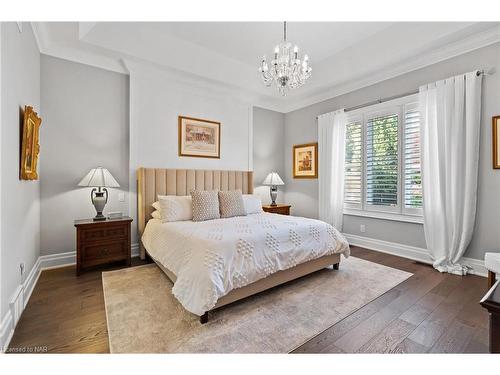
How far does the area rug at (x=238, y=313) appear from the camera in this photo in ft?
5.51

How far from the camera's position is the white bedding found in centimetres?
192

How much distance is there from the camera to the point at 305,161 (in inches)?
203

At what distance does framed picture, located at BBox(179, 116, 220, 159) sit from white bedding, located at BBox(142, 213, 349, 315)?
1.64 metres

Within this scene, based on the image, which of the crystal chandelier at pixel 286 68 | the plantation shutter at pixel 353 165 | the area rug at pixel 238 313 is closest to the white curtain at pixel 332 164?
the plantation shutter at pixel 353 165

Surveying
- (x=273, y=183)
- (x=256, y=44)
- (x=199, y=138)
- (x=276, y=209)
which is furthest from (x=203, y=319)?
(x=256, y=44)

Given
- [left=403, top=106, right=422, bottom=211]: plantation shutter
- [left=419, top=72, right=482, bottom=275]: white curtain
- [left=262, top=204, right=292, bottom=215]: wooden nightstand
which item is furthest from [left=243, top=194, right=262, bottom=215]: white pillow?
[left=419, top=72, right=482, bottom=275]: white curtain

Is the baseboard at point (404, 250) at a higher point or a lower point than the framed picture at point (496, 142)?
lower

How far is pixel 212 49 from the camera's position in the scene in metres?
3.96

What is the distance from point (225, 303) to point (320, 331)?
0.81 metres

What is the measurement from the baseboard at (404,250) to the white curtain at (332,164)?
0.41 meters

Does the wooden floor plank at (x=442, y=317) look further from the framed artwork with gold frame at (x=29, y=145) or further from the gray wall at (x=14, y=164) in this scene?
the framed artwork with gold frame at (x=29, y=145)

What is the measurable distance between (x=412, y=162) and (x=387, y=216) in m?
0.92

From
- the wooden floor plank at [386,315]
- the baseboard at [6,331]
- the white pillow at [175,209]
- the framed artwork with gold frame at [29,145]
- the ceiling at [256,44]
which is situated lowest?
the wooden floor plank at [386,315]
